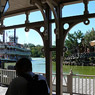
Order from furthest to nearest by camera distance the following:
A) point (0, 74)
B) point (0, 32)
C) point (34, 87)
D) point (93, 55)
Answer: point (93, 55), point (0, 74), point (0, 32), point (34, 87)

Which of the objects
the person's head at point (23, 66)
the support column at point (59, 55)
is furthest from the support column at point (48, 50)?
the person's head at point (23, 66)

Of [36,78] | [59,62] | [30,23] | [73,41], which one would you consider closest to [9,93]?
[36,78]

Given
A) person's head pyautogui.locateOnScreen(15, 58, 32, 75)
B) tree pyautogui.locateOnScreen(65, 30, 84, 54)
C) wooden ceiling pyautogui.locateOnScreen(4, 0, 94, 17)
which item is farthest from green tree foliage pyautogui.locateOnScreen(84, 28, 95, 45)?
person's head pyautogui.locateOnScreen(15, 58, 32, 75)

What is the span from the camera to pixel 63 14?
10.00ft

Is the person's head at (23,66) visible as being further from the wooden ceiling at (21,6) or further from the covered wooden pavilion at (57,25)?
the wooden ceiling at (21,6)

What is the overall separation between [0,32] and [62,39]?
181 centimetres

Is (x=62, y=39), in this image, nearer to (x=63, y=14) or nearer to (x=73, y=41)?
(x=63, y=14)

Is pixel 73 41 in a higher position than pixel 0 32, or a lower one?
higher

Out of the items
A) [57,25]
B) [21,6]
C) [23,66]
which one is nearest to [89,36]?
[21,6]

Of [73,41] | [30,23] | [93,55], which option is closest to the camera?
[30,23]

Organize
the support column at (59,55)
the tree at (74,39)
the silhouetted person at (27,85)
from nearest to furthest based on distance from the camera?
the silhouetted person at (27,85), the support column at (59,55), the tree at (74,39)

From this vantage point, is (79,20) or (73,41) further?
(73,41)

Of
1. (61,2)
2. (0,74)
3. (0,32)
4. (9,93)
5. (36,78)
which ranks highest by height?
(61,2)

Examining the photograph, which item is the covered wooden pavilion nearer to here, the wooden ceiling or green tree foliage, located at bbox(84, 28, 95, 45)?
the wooden ceiling
